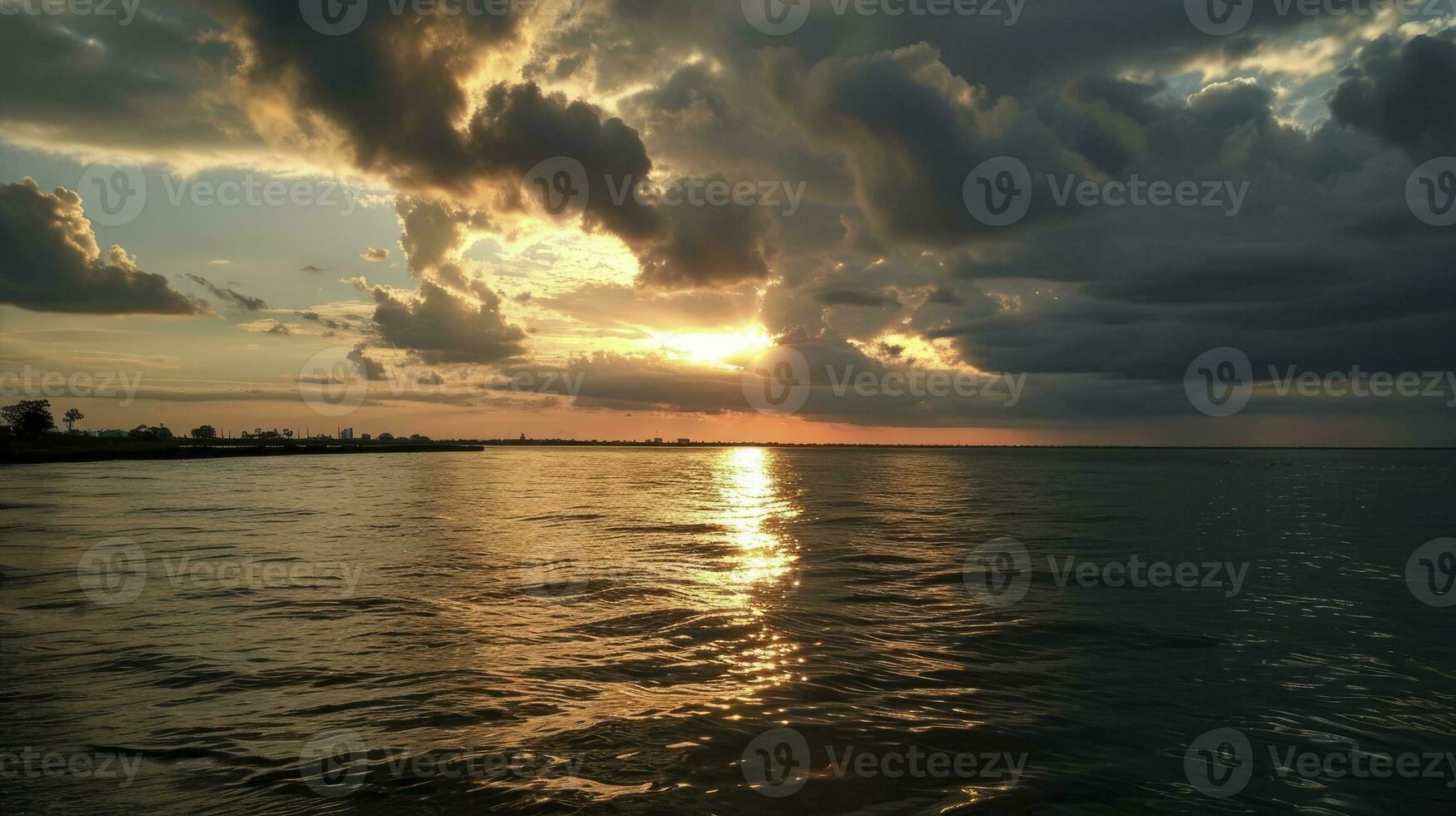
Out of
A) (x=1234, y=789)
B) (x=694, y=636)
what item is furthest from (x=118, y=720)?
(x=1234, y=789)

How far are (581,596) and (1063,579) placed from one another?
57.0ft

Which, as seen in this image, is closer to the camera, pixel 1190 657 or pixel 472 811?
pixel 472 811

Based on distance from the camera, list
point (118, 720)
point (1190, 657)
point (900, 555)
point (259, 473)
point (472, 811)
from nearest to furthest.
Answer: point (472, 811)
point (118, 720)
point (1190, 657)
point (900, 555)
point (259, 473)

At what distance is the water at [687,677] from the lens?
9.55 metres

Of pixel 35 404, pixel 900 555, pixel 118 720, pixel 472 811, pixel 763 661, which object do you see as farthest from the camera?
pixel 35 404

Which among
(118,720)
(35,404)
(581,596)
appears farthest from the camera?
(35,404)

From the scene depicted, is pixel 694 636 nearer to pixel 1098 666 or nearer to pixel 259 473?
pixel 1098 666

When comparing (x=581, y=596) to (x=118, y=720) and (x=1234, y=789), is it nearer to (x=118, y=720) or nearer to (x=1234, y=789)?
(x=118, y=720)

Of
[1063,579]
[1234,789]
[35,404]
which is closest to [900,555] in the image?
[1063,579]

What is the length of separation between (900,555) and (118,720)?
2639cm

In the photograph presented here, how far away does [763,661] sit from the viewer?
600 inches

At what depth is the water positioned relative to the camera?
9555mm

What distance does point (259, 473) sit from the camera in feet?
341

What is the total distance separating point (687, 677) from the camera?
46.2ft
